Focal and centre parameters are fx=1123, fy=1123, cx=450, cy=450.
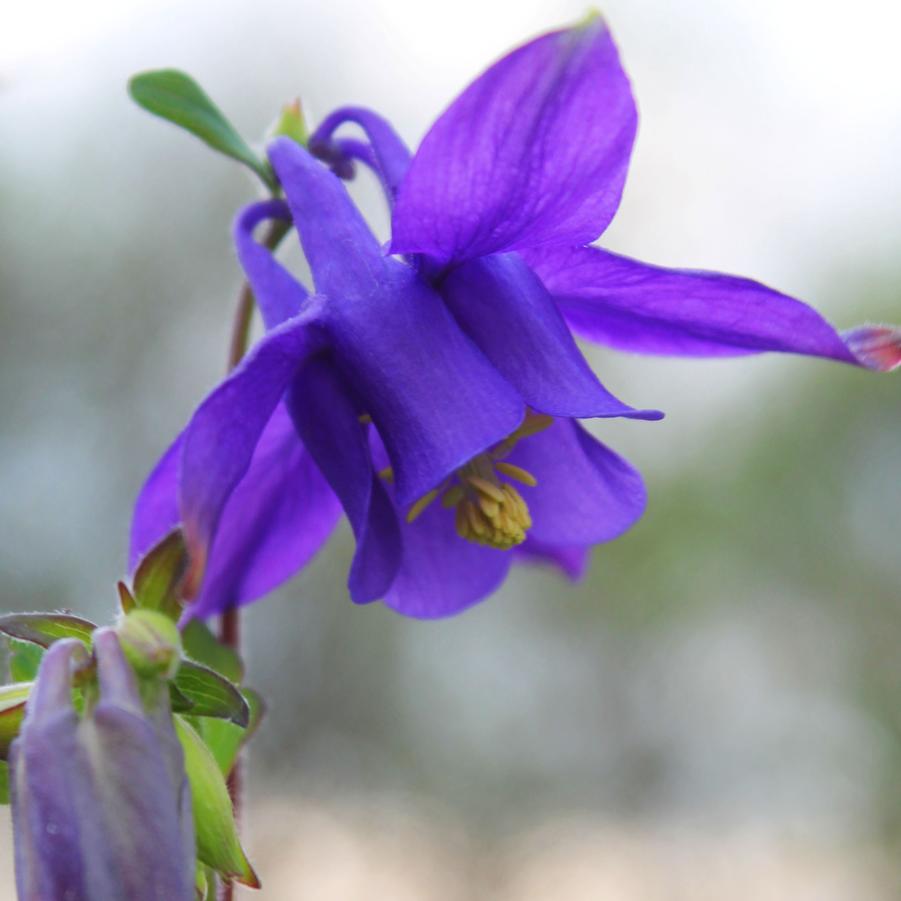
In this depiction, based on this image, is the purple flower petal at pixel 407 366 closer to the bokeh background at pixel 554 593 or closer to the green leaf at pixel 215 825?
the green leaf at pixel 215 825

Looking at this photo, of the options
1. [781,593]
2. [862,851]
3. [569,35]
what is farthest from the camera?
[781,593]

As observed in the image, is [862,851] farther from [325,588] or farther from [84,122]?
[84,122]

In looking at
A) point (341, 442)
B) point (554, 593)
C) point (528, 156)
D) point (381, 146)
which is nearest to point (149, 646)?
point (341, 442)

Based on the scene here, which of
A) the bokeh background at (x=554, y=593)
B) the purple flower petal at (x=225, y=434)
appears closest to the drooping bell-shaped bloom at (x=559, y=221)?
the purple flower petal at (x=225, y=434)

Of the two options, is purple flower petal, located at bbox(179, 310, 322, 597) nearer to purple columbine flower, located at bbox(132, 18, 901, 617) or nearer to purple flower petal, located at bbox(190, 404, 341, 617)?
purple columbine flower, located at bbox(132, 18, 901, 617)

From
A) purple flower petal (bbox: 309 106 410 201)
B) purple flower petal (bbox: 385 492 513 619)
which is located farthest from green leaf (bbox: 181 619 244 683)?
purple flower petal (bbox: 309 106 410 201)

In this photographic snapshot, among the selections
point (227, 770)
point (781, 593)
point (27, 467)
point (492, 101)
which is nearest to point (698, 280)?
point (492, 101)

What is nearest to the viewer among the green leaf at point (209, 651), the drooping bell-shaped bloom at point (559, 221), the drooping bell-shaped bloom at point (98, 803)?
the drooping bell-shaped bloom at point (98, 803)
